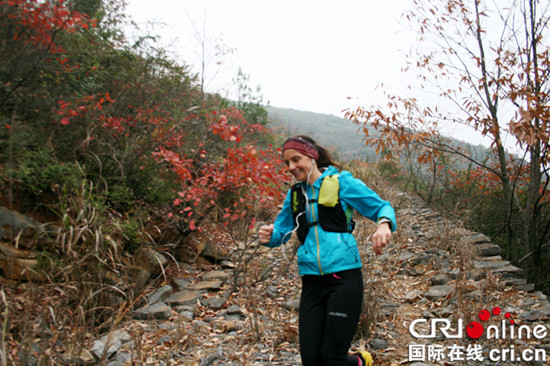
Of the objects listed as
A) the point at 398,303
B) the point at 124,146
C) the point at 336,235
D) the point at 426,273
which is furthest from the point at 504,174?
the point at 124,146

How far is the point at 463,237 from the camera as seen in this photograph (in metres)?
4.82

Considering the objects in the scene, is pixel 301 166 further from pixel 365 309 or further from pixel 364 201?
pixel 365 309

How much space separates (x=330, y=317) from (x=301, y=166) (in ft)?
2.91

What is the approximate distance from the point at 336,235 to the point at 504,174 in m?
Answer: 4.24

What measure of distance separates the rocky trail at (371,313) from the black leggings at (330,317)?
38cm

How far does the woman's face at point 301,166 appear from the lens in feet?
7.11

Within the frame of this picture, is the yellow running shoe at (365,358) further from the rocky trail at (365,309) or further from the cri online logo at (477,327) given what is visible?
the cri online logo at (477,327)

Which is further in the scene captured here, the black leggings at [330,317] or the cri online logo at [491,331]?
the cri online logo at [491,331]

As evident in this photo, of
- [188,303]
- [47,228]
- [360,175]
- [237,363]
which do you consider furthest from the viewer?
[360,175]

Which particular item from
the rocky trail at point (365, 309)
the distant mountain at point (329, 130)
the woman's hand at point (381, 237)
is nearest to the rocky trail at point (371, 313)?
the rocky trail at point (365, 309)

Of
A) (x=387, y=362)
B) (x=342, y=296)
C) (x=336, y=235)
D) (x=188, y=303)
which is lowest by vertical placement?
(x=188, y=303)

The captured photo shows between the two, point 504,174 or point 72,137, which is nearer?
point 72,137

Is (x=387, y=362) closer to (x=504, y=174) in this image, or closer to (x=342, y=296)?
(x=342, y=296)

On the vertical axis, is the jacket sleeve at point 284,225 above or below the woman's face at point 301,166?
below
